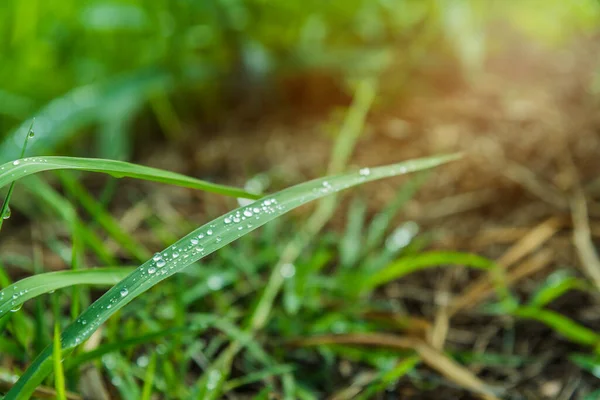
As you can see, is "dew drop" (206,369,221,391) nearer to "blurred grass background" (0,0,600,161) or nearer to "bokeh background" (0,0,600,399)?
"bokeh background" (0,0,600,399)

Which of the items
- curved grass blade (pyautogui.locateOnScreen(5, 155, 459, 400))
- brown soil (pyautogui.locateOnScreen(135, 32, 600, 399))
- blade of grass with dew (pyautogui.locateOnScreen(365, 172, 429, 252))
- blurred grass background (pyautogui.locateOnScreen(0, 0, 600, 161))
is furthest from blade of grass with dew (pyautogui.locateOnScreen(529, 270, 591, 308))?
blurred grass background (pyautogui.locateOnScreen(0, 0, 600, 161))

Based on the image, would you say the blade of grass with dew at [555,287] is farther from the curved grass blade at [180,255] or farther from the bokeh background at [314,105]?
the curved grass blade at [180,255]

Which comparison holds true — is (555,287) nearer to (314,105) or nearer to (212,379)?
(212,379)

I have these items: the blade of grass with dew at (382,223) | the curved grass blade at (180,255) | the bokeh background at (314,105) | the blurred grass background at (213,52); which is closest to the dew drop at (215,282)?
the bokeh background at (314,105)

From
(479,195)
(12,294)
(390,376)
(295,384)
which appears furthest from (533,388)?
(12,294)

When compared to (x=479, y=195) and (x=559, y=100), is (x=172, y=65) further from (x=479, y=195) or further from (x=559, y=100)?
(x=559, y=100)

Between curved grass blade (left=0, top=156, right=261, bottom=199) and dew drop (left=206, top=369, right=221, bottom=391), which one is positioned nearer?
curved grass blade (left=0, top=156, right=261, bottom=199)
